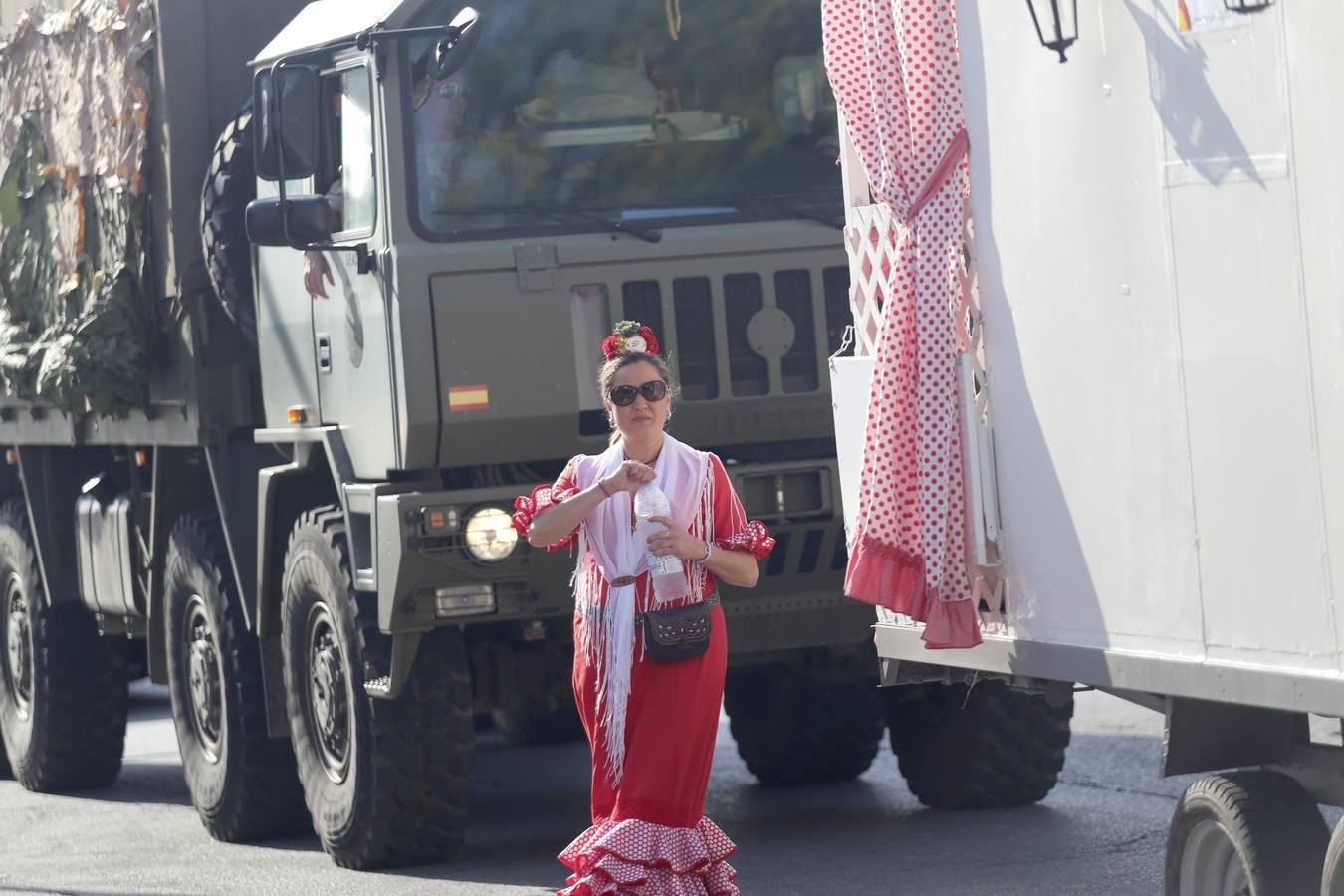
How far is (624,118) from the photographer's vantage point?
8883 millimetres

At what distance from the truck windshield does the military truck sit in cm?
1

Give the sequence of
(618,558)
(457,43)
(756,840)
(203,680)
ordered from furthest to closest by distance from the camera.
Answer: (203,680) < (756,840) < (457,43) < (618,558)

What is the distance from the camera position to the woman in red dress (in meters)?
6.80

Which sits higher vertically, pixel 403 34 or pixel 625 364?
pixel 403 34

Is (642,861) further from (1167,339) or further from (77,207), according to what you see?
(77,207)

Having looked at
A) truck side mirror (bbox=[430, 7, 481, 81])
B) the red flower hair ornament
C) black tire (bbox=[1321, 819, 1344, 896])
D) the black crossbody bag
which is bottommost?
black tire (bbox=[1321, 819, 1344, 896])

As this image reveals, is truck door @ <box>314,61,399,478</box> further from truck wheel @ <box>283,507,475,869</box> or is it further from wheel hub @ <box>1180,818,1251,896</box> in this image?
wheel hub @ <box>1180,818,1251,896</box>

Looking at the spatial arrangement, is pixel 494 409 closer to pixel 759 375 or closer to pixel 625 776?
pixel 759 375

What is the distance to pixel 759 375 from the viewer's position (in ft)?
29.1

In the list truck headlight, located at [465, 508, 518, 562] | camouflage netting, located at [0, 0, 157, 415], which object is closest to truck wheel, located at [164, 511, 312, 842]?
camouflage netting, located at [0, 0, 157, 415]

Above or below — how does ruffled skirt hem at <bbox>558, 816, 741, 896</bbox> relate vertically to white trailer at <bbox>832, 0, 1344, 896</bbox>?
below

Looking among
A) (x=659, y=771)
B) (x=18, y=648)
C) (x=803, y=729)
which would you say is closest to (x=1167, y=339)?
(x=659, y=771)

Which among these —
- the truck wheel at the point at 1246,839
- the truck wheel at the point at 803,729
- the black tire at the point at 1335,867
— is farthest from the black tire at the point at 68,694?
the black tire at the point at 1335,867

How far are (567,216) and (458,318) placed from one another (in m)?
0.56
